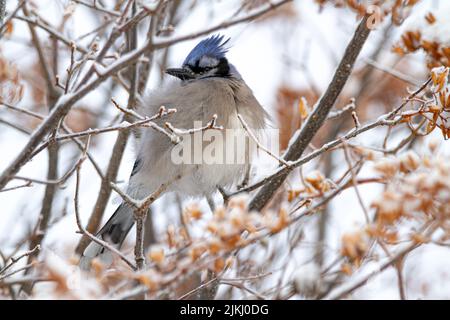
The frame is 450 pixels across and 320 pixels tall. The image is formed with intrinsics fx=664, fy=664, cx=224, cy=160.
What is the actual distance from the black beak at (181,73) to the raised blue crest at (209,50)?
0.14m

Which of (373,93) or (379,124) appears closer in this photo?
→ (379,124)

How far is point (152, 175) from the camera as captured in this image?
13.8 ft

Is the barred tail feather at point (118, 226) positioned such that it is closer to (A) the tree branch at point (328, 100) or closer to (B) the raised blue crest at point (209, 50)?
(A) the tree branch at point (328, 100)

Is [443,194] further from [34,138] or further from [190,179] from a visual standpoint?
[190,179]

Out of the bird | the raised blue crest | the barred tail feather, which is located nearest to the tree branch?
the bird

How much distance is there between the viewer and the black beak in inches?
171

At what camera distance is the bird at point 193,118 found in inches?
157

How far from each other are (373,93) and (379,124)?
3737 mm

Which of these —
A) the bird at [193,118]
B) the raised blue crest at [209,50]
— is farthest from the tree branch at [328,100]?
the raised blue crest at [209,50]

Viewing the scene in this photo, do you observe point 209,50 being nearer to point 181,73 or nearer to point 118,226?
point 181,73

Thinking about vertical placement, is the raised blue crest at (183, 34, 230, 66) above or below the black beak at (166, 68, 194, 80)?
above

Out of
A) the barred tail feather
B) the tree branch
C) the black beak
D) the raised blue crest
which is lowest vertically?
the barred tail feather

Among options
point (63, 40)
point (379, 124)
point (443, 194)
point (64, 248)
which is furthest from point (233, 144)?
point (443, 194)

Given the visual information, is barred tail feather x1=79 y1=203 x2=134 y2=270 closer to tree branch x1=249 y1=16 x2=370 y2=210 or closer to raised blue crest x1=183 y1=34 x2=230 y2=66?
tree branch x1=249 y1=16 x2=370 y2=210
